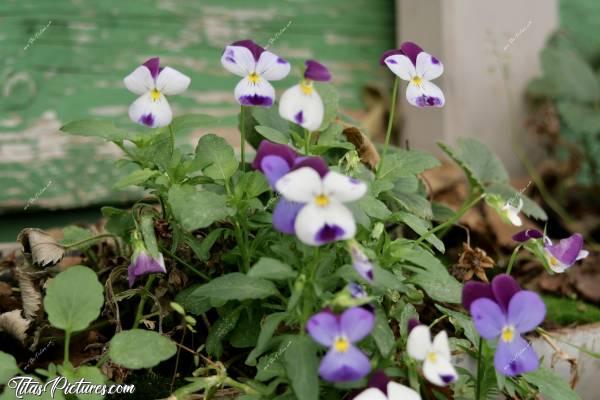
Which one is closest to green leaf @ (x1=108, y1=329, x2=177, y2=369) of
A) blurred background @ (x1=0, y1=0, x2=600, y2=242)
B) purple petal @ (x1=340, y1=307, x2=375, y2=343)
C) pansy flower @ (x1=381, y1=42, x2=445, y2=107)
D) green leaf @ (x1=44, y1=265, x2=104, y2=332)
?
green leaf @ (x1=44, y1=265, x2=104, y2=332)

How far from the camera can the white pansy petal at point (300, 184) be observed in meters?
0.97

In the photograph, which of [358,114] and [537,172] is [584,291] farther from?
[358,114]

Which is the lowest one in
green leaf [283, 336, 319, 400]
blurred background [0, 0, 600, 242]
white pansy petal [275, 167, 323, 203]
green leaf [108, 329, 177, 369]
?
blurred background [0, 0, 600, 242]

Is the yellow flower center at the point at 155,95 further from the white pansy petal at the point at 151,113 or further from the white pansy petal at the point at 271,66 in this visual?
the white pansy petal at the point at 271,66

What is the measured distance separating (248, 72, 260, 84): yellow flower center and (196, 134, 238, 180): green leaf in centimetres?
12

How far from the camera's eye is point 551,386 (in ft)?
3.92

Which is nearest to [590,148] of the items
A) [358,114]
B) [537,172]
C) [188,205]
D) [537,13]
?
[537,172]

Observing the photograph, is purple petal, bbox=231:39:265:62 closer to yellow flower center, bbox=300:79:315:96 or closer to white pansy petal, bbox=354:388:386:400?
yellow flower center, bbox=300:79:315:96

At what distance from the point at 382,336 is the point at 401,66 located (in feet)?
1.37

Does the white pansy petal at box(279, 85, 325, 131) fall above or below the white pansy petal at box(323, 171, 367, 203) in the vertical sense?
above

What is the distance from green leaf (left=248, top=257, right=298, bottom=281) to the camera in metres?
1.02

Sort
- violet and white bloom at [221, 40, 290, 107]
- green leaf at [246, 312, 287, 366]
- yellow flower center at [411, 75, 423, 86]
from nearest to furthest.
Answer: green leaf at [246, 312, 287, 366] → violet and white bloom at [221, 40, 290, 107] → yellow flower center at [411, 75, 423, 86]

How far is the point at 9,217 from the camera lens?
6.61ft

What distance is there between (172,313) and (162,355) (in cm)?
30
